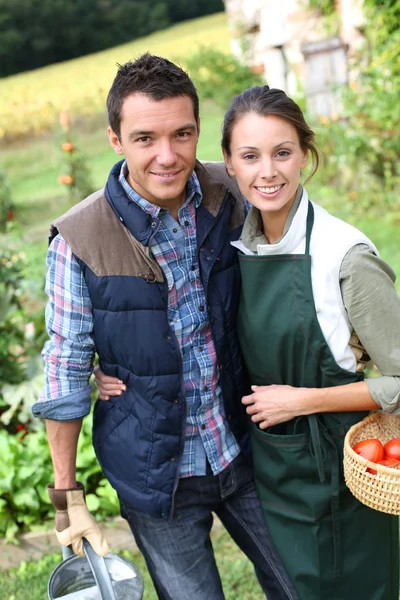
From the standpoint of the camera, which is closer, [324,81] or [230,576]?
[230,576]

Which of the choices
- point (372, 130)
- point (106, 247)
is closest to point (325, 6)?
point (372, 130)

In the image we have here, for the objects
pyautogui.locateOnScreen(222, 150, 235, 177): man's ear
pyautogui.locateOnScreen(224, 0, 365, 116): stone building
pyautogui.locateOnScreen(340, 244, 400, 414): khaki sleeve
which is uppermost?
pyautogui.locateOnScreen(224, 0, 365, 116): stone building

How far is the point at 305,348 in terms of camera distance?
1873mm

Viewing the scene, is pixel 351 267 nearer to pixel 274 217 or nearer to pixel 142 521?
pixel 274 217

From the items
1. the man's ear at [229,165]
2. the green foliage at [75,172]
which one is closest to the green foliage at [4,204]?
the green foliage at [75,172]

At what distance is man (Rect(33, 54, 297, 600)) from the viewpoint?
1.90m

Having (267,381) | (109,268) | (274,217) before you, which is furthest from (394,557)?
(109,268)

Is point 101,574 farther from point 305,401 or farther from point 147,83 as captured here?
point 147,83

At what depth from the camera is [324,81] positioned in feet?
29.2

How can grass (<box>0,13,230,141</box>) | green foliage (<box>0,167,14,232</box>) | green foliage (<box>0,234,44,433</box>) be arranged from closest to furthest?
green foliage (<box>0,234,44,433</box>) → green foliage (<box>0,167,14,232</box>) → grass (<box>0,13,230,141</box>)

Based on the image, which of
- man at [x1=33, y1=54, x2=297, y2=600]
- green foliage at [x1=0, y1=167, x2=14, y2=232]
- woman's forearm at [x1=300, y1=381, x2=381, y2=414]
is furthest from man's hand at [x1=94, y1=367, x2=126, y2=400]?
green foliage at [x1=0, y1=167, x2=14, y2=232]

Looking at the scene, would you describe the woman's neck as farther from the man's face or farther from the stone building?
the stone building

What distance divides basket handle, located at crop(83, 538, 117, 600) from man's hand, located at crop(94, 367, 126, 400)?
430mm

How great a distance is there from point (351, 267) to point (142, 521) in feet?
3.16
